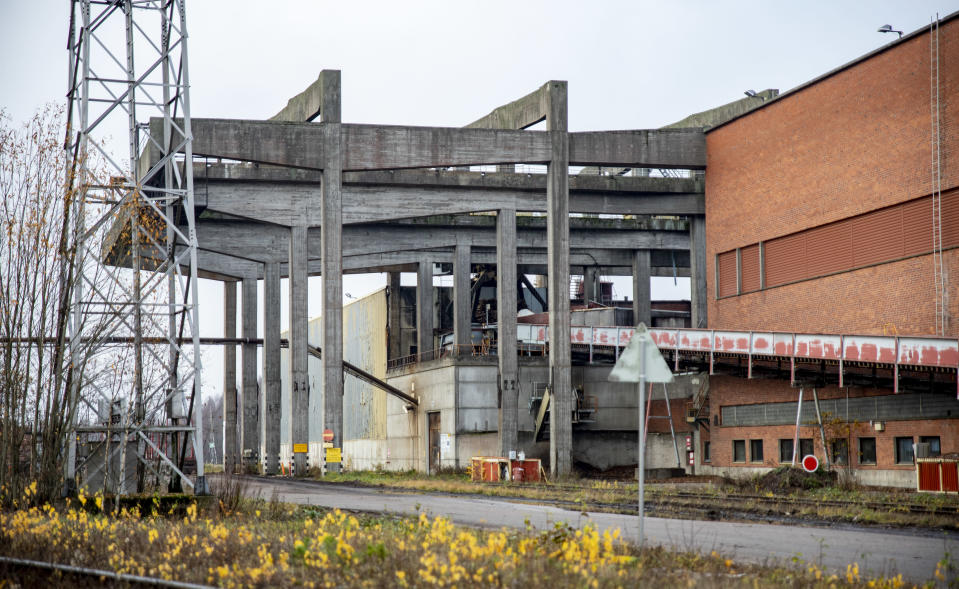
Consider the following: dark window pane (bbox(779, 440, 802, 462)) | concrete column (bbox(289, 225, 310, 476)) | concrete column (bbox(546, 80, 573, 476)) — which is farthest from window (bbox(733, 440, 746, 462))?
concrete column (bbox(289, 225, 310, 476))

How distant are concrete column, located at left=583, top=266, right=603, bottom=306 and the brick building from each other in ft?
60.4

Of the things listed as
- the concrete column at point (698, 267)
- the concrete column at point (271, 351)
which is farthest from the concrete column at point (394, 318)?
the concrete column at point (698, 267)

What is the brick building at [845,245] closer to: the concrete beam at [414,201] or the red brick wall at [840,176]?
the red brick wall at [840,176]

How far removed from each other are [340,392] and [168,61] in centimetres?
2195

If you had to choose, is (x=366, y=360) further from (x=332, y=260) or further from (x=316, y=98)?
(x=316, y=98)

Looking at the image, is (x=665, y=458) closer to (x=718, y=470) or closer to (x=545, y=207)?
(x=718, y=470)

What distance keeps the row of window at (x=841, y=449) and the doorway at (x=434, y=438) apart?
16.1 metres

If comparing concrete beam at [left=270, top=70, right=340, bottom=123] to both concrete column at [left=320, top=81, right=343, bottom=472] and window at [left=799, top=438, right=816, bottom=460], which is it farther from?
window at [left=799, top=438, right=816, bottom=460]

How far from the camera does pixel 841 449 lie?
112 feet

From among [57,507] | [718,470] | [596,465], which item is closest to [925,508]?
[57,507]

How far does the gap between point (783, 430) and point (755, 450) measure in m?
2.33

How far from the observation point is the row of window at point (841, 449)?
31.1 metres

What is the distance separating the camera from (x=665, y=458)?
150 ft

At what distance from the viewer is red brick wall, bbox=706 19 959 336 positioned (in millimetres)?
31078
